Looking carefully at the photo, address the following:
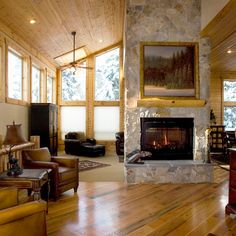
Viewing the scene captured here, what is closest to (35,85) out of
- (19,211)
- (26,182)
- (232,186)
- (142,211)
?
(26,182)

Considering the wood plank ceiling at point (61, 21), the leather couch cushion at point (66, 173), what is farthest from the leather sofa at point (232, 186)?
the wood plank ceiling at point (61, 21)

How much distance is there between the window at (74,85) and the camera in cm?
1126

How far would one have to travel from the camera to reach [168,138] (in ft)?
19.9

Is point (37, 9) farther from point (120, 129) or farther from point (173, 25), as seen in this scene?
point (120, 129)

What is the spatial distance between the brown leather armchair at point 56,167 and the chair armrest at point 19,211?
7.15ft

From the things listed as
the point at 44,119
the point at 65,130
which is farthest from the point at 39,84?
the point at 65,130

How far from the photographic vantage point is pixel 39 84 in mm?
9078

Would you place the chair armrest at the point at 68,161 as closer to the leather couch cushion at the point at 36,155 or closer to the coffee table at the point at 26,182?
the leather couch cushion at the point at 36,155

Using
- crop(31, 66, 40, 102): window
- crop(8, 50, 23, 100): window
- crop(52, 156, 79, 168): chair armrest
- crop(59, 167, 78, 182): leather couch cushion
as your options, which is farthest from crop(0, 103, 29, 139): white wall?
crop(59, 167, 78, 182): leather couch cushion

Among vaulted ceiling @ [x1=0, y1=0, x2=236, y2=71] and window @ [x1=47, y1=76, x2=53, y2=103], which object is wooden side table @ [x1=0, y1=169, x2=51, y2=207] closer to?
vaulted ceiling @ [x1=0, y1=0, x2=236, y2=71]

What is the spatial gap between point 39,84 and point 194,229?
7.19 m

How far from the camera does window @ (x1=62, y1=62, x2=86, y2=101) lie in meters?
11.3

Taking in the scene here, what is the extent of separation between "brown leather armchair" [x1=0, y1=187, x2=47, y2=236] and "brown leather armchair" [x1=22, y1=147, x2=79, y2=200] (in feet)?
6.60

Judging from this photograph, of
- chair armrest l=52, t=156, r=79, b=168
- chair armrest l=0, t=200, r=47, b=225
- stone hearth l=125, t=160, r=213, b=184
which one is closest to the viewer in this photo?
chair armrest l=0, t=200, r=47, b=225
